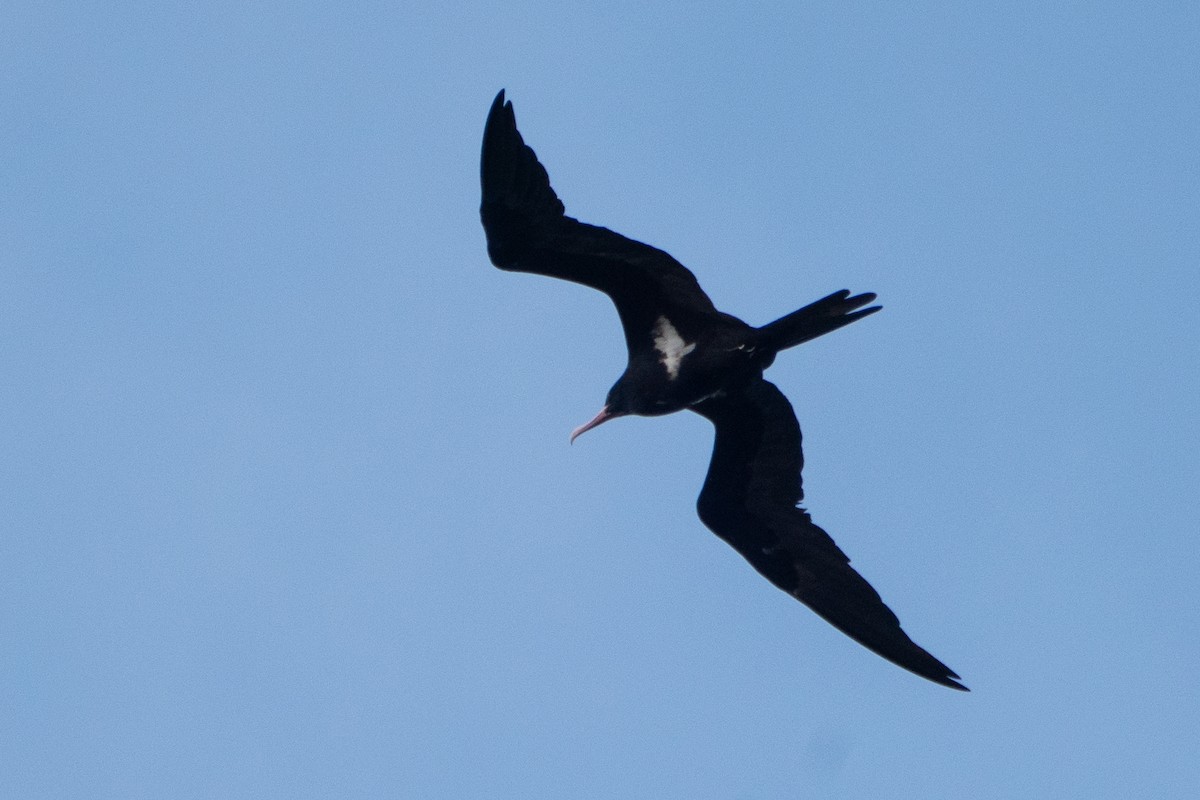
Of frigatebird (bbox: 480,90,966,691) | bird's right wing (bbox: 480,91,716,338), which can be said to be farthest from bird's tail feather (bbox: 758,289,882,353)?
bird's right wing (bbox: 480,91,716,338)

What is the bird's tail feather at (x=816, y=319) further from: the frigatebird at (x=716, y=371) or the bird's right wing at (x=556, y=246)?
the bird's right wing at (x=556, y=246)

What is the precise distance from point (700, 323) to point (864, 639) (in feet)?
7.23

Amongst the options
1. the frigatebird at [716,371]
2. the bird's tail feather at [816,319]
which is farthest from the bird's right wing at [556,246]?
the bird's tail feather at [816,319]

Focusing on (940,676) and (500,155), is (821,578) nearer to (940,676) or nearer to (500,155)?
(940,676)

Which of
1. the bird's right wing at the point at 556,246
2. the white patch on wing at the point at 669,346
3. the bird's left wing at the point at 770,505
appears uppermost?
the bird's right wing at the point at 556,246

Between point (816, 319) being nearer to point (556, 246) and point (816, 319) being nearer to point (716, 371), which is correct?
point (716, 371)

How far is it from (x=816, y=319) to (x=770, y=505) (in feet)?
5.76

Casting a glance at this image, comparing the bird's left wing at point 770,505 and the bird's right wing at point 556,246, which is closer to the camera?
the bird's right wing at point 556,246

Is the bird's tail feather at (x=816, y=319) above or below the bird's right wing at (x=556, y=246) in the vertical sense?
below

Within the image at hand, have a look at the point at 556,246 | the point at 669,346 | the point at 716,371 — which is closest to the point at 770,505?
the point at 716,371

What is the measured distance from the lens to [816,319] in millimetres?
9656

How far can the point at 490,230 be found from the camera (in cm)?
989

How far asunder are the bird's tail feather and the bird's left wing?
0.94 meters

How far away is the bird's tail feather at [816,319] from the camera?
373 inches
